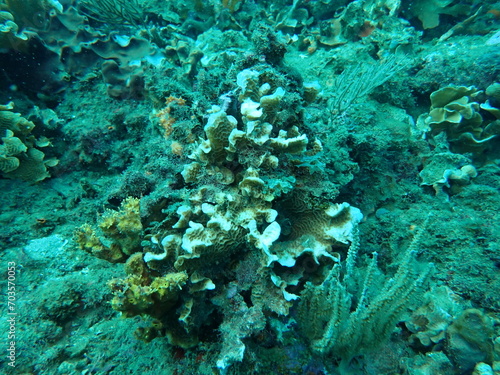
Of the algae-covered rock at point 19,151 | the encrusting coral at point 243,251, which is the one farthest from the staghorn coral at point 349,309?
the algae-covered rock at point 19,151

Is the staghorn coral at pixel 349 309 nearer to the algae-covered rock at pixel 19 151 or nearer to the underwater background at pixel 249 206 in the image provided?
the underwater background at pixel 249 206

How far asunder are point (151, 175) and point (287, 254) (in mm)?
1996

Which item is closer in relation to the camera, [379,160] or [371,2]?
[379,160]

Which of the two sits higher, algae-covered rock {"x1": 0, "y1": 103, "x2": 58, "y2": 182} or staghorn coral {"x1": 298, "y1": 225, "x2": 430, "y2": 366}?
algae-covered rock {"x1": 0, "y1": 103, "x2": 58, "y2": 182}

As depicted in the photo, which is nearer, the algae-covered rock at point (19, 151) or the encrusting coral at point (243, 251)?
the encrusting coral at point (243, 251)

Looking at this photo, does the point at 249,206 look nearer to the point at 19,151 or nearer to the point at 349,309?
the point at 349,309

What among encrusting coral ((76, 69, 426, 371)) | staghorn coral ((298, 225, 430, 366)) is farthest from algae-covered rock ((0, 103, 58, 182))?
staghorn coral ((298, 225, 430, 366))

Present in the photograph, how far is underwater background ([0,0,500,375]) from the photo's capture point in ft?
6.64

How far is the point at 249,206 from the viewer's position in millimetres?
2154

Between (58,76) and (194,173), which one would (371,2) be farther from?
(58,76)

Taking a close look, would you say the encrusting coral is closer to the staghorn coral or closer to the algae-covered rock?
the staghorn coral

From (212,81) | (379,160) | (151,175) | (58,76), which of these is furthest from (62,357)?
(58,76)

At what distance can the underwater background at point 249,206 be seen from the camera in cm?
202

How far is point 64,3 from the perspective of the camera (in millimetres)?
5719
